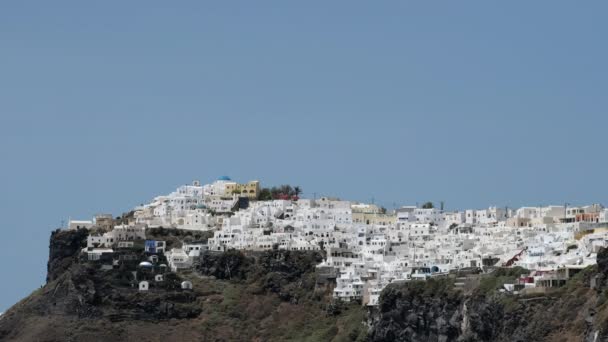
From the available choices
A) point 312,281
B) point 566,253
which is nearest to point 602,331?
point 566,253

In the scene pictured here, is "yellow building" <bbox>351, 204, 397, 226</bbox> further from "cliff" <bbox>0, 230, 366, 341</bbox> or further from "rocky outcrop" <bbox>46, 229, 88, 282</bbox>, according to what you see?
"rocky outcrop" <bbox>46, 229, 88, 282</bbox>

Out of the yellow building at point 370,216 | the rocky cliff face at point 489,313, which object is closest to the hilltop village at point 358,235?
the yellow building at point 370,216

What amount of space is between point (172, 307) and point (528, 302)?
38.2m

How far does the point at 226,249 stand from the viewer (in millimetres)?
181125

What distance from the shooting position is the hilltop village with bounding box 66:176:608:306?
6363 inches

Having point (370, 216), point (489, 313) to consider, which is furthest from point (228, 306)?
point (489, 313)

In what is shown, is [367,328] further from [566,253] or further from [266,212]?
[266,212]

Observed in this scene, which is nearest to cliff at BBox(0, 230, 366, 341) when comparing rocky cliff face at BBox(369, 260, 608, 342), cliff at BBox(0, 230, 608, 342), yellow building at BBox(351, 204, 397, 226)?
cliff at BBox(0, 230, 608, 342)

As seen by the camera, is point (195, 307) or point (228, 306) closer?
point (195, 307)

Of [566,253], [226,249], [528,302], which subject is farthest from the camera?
[226,249]

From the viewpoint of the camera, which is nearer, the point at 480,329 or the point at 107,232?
the point at 480,329

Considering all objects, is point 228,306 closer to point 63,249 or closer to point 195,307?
point 195,307

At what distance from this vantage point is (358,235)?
18325 centimetres

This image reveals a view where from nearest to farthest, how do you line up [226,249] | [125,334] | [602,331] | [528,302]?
[602,331] → [528,302] → [125,334] → [226,249]
